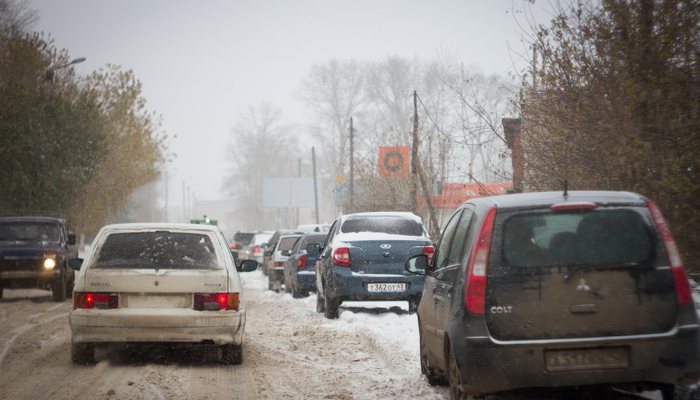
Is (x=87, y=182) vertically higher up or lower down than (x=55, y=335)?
higher up

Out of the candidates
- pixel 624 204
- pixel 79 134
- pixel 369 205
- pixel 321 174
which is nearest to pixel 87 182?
pixel 79 134

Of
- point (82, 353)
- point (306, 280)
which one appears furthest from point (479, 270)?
point (306, 280)

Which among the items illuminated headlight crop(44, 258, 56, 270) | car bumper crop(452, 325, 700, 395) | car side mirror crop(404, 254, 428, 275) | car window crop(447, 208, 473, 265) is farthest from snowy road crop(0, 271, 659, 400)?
illuminated headlight crop(44, 258, 56, 270)

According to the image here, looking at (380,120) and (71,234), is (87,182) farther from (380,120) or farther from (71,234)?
(380,120)

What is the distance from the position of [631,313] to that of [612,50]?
6949mm

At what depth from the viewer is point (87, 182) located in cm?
3972

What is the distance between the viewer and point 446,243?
8.12 m

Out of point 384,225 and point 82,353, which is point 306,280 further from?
point 82,353

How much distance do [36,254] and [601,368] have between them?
51.8 feet

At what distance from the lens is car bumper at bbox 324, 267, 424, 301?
1446 centimetres

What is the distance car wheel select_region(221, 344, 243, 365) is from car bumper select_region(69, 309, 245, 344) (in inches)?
18.1

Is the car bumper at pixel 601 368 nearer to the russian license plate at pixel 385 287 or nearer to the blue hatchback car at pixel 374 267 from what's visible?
the blue hatchback car at pixel 374 267

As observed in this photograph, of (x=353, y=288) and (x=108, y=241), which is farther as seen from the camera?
(x=353, y=288)

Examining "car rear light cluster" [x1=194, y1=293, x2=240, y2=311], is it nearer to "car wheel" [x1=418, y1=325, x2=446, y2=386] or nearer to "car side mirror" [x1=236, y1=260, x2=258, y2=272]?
"car side mirror" [x1=236, y1=260, x2=258, y2=272]
